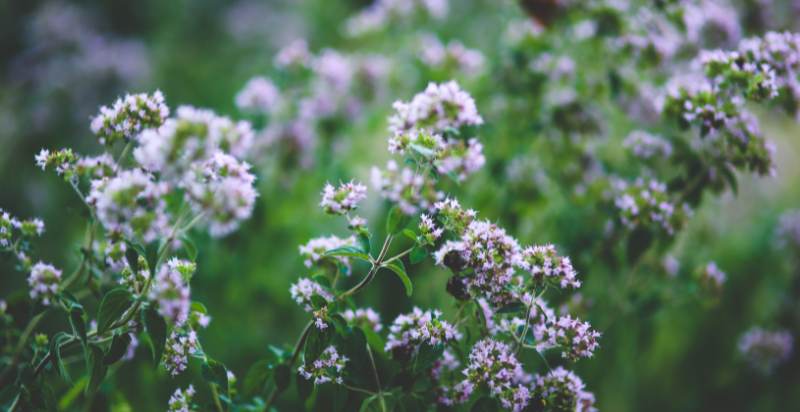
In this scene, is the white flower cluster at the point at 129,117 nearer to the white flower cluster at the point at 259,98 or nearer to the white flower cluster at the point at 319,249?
the white flower cluster at the point at 319,249

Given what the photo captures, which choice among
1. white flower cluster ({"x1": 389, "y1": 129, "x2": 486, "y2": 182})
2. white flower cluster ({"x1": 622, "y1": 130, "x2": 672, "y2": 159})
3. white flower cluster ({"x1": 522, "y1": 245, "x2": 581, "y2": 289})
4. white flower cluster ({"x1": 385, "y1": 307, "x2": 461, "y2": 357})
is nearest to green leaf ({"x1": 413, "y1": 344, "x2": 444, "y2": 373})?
white flower cluster ({"x1": 385, "y1": 307, "x2": 461, "y2": 357})

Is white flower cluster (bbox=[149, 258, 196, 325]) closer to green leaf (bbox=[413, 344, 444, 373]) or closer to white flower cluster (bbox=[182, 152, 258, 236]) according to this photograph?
white flower cluster (bbox=[182, 152, 258, 236])

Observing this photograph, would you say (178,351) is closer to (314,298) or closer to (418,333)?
(314,298)

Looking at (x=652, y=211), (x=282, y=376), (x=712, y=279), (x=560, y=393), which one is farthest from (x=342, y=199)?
(x=712, y=279)

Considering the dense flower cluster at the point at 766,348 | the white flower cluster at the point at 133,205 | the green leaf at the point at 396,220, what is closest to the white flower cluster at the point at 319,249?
the green leaf at the point at 396,220

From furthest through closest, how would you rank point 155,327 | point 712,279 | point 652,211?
point 712,279 < point 652,211 < point 155,327

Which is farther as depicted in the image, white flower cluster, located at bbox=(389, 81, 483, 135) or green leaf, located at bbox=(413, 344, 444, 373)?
white flower cluster, located at bbox=(389, 81, 483, 135)

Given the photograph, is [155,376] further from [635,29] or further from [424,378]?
[635,29]
